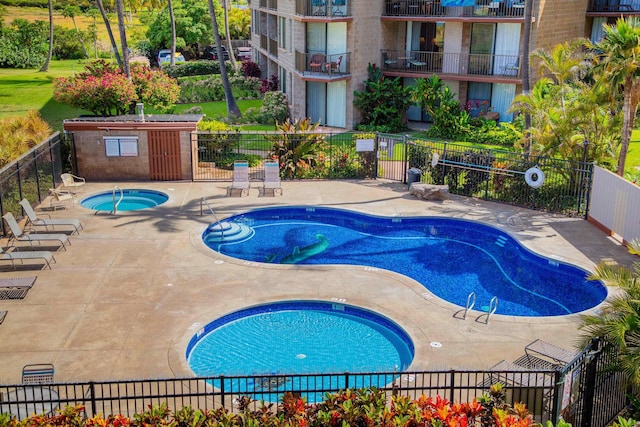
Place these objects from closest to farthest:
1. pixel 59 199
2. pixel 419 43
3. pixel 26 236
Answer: pixel 26 236 → pixel 59 199 → pixel 419 43

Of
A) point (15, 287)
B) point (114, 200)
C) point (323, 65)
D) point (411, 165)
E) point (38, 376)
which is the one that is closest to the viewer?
point (38, 376)

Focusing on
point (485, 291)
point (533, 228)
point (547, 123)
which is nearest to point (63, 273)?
point (485, 291)

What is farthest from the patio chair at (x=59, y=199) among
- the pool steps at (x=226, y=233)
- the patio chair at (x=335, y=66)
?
the patio chair at (x=335, y=66)

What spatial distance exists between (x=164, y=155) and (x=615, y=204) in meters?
15.7

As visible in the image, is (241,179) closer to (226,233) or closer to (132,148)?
(226,233)

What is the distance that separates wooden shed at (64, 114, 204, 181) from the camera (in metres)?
27.3

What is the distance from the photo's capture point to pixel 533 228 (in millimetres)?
22938

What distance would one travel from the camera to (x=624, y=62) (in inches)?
853

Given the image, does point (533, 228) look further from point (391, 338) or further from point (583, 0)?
point (583, 0)

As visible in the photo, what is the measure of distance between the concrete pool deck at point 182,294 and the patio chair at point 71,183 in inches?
50.6

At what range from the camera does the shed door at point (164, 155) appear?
1083 inches

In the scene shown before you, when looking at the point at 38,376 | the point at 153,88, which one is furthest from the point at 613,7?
the point at 38,376

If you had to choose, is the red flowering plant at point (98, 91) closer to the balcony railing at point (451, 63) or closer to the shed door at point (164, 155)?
the shed door at point (164, 155)

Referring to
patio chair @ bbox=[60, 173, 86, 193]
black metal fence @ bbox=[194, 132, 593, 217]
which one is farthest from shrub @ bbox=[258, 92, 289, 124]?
patio chair @ bbox=[60, 173, 86, 193]
